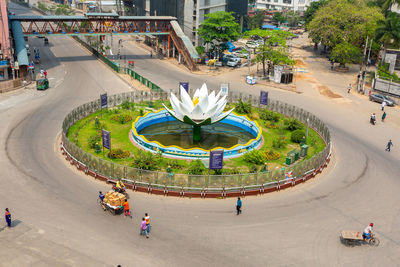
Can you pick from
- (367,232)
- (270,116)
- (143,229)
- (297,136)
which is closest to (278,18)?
(270,116)

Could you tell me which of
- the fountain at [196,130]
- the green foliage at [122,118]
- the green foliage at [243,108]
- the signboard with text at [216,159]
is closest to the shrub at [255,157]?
the fountain at [196,130]

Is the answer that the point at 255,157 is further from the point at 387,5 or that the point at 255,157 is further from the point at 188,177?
the point at 387,5

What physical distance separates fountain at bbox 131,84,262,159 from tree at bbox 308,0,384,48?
47.8 meters

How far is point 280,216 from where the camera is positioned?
32.3 meters

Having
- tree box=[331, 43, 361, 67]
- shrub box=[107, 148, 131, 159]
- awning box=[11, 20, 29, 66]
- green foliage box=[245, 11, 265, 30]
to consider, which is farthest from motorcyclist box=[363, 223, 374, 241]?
green foliage box=[245, 11, 265, 30]

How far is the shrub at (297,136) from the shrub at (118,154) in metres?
18.9

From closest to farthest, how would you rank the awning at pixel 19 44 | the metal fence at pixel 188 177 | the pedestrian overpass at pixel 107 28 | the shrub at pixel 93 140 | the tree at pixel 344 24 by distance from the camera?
1. the metal fence at pixel 188 177
2. the shrub at pixel 93 140
3. the awning at pixel 19 44
4. the pedestrian overpass at pixel 107 28
5. the tree at pixel 344 24

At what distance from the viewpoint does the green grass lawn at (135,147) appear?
Answer: 39781 millimetres

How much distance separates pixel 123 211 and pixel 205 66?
61.6 metres

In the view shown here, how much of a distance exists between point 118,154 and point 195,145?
9200 mm

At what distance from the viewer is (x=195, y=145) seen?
45594mm

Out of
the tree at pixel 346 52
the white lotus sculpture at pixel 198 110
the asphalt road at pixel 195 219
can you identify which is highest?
the tree at pixel 346 52

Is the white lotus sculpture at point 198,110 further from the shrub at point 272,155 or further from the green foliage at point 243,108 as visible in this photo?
the green foliage at point 243,108

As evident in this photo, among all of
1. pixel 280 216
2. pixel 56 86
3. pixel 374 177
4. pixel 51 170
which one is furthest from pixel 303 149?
pixel 56 86
